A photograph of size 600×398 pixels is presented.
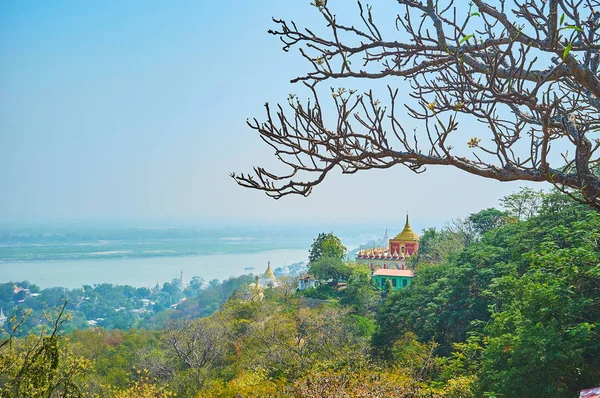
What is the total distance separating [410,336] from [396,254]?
14.1 m

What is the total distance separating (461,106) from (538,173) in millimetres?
450

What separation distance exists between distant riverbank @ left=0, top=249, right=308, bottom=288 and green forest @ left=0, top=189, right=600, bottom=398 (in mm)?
77357

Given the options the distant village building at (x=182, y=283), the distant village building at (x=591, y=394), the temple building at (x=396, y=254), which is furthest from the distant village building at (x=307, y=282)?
the distant village building at (x=182, y=283)

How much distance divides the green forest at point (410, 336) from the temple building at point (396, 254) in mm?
1246

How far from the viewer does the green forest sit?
733 centimetres

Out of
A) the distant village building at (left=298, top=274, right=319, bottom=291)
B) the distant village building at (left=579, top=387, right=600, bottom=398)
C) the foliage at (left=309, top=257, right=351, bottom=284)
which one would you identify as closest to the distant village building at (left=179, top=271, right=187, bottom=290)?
the distant village building at (left=298, top=274, right=319, bottom=291)

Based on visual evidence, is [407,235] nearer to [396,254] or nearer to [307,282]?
[396,254]

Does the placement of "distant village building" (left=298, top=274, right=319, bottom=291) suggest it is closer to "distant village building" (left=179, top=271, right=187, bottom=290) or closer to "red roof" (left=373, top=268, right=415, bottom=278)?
"red roof" (left=373, top=268, right=415, bottom=278)

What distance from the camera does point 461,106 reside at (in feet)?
8.60

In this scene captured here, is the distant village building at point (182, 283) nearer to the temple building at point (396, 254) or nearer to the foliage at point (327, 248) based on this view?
the foliage at point (327, 248)

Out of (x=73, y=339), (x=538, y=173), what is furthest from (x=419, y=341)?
(x=73, y=339)

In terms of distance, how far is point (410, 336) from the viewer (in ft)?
46.1

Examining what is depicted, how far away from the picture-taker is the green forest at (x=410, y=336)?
733 cm

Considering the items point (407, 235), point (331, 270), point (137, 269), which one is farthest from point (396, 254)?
point (137, 269)
